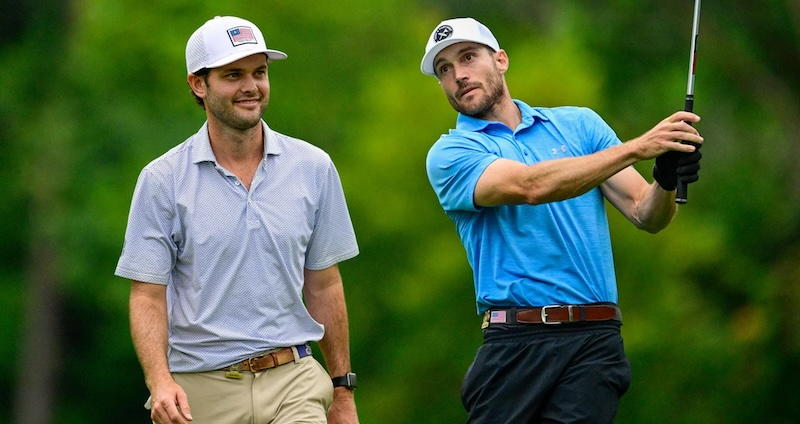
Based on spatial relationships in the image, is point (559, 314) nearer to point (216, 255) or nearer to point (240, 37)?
point (216, 255)

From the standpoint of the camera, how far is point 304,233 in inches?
280

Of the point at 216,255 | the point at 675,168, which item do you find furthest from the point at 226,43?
the point at 675,168

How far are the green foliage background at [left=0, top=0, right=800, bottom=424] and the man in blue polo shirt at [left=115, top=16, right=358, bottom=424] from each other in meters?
18.1

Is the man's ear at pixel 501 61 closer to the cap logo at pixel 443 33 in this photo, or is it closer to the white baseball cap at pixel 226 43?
the cap logo at pixel 443 33

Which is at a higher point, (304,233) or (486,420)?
(304,233)

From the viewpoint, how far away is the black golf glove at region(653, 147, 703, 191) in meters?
6.77

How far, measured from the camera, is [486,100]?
7434 millimetres

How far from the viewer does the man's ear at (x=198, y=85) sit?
7.18 metres

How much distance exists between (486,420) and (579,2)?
80.4ft

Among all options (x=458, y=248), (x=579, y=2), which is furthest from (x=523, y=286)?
(x=579, y=2)

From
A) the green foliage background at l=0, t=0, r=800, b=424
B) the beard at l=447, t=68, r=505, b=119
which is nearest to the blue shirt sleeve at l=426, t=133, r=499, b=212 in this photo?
the beard at l=447, t=68, r=505, b=119

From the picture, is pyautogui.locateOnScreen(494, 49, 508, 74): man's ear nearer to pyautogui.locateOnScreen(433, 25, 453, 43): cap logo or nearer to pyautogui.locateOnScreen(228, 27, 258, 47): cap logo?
pyautogui.locateOnScreen(433, 25, 453, 43): cap logo

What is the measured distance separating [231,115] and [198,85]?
234 mm

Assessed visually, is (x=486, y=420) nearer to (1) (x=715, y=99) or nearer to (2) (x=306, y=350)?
(2) (x=306, y=350)
